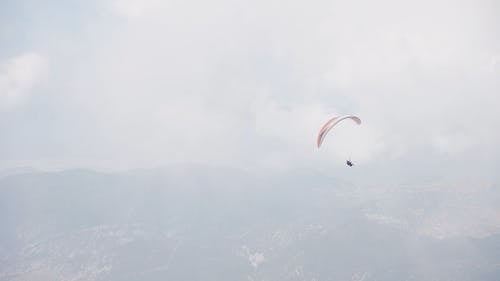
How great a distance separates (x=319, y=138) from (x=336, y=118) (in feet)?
25.2

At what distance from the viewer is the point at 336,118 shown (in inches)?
4232

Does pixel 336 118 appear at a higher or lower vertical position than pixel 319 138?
higher

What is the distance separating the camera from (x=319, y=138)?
105938 mm
